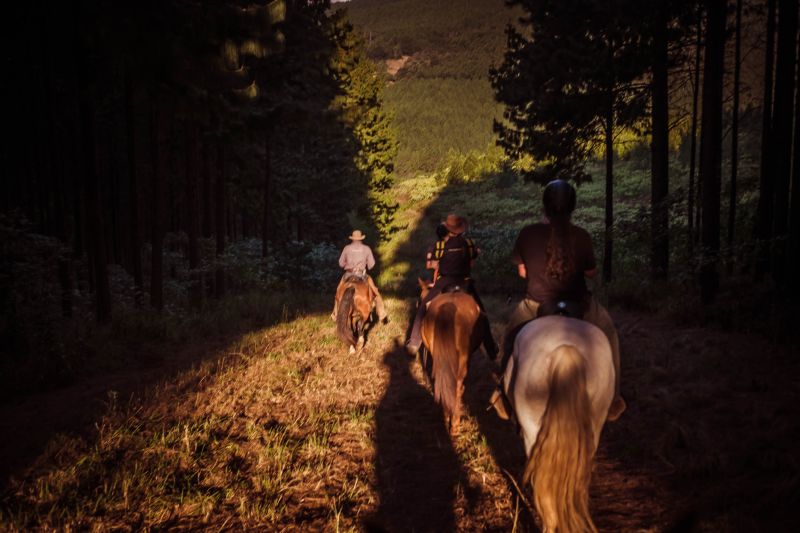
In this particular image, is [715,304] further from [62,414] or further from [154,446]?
[62,414]

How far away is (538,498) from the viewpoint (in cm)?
313

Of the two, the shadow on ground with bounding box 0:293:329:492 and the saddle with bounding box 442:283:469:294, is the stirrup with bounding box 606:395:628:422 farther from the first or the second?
the shadow on ground with bounding box 0:293:329:492

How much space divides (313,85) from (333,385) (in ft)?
50.8

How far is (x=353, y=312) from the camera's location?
9.27 meters

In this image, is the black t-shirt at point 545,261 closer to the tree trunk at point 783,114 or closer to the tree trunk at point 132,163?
the tree trunk at point 783,114

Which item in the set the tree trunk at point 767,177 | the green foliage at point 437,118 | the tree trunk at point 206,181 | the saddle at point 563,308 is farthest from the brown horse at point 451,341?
→ the green foliage at point 437,118

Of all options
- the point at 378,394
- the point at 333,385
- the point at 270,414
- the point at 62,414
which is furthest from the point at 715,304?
the point at 62,414

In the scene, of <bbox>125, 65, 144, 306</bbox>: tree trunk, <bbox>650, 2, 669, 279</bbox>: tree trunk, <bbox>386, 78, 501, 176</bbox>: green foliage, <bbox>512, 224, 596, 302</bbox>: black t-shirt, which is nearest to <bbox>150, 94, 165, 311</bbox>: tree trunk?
<bbox>125, 65, 144, 306</bbox>: tree trunk

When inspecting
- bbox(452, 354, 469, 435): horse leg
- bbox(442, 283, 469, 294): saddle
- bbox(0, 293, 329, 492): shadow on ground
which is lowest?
bbox(0, 293, 329, 492): shadow on ground

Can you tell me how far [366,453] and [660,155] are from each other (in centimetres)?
1253

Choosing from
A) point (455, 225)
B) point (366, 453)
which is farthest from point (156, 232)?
point (366, 453)

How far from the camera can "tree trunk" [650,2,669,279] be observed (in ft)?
38.2

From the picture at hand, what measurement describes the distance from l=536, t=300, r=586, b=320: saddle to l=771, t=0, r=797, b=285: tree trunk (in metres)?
6.46

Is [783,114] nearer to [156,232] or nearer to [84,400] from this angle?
[84,400]
